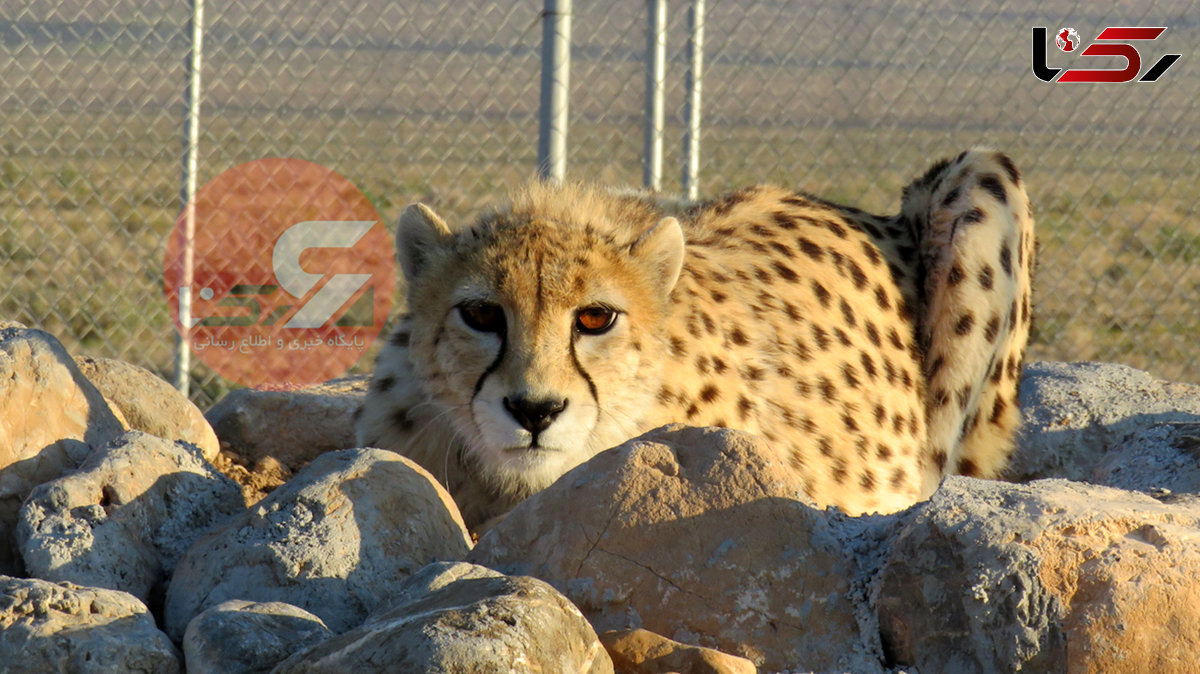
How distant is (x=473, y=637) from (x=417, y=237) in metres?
1.45

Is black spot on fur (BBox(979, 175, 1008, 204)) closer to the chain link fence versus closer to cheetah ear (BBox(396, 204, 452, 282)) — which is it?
cheetah ear (BBox(396, 204, 452, 282))

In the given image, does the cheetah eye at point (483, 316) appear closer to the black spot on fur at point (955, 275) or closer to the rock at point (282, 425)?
the rock at point (282, 425)

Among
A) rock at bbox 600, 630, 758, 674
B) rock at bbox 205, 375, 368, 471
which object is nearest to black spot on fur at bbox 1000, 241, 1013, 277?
rock at bbox 205, 375, 368, 471

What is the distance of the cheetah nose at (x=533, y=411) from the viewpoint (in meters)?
2.26

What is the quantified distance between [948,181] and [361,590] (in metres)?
2.24

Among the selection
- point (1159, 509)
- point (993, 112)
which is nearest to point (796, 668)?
point (1159, 509)

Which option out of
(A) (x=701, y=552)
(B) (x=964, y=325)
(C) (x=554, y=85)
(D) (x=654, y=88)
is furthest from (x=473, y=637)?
(D) (x=654, y=88)

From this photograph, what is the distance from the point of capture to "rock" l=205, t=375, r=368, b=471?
3457 millimetres

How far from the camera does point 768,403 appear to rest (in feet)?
9.36

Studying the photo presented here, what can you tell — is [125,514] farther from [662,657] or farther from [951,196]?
[951,196]

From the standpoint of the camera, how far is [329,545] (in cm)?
183

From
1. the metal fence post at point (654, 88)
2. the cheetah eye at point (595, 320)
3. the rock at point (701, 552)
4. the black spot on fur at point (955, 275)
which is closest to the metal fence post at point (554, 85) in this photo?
the metal fence post at point (654, 88)

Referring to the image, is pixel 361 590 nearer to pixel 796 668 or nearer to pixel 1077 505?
pixel 796 668

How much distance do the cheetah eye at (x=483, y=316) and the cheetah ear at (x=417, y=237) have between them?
0.26 metres
